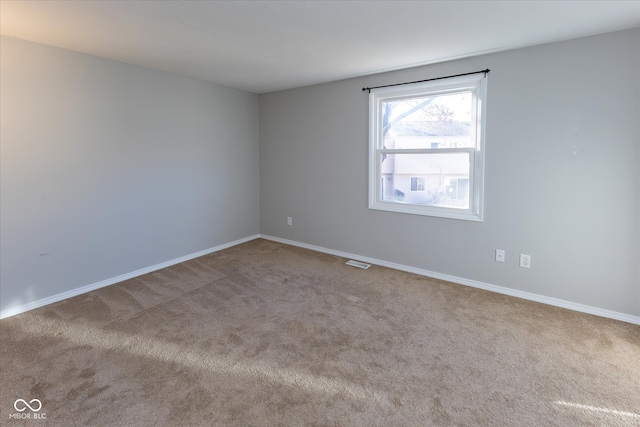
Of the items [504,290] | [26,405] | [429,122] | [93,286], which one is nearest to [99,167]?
[93,286]

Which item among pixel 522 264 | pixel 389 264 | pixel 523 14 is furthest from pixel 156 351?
pixel 523 14

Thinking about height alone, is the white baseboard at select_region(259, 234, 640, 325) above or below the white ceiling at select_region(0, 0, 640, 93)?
below

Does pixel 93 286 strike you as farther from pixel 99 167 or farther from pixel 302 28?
pixel 302 28

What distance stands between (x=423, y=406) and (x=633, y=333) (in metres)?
1.98

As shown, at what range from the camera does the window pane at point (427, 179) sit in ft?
11.1

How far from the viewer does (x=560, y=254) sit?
2.87 metres

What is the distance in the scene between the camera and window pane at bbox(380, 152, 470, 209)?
11.1 ft

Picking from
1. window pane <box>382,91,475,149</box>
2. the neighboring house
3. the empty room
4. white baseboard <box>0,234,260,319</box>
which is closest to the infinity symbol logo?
the empty room

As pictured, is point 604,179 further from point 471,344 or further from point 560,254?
point 471,344

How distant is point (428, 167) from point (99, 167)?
11.3ft

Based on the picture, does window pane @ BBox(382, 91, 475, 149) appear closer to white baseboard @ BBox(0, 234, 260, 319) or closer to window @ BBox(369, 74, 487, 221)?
window @ BBox(369, 74, 487, 221)

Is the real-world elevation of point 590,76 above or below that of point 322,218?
above

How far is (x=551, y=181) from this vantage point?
285 cm

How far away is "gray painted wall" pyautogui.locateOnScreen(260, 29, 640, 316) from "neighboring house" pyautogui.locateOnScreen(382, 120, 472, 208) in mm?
241
